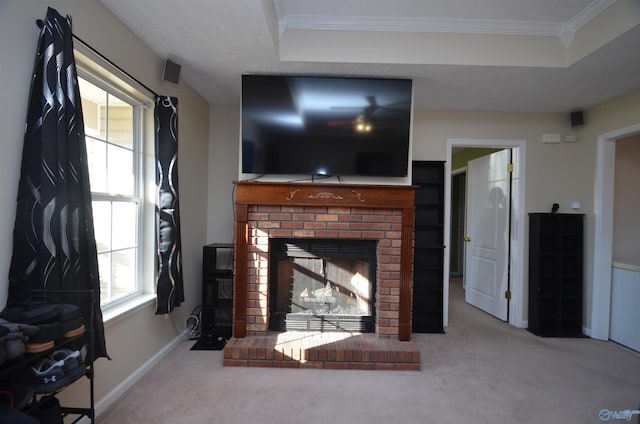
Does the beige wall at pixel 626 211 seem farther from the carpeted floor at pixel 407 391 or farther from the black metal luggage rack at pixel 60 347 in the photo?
the black metal luggage rack at pixel 60 347

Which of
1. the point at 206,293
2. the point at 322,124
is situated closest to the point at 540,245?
the point at 322,124

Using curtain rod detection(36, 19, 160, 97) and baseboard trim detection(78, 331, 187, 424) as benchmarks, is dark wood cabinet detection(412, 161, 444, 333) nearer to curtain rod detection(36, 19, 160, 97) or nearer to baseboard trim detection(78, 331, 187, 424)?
baseboard trim detection(78, 331, 187, 424)

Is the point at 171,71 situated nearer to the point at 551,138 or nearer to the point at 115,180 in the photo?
the point at 115,180

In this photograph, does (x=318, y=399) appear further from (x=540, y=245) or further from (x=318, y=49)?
(x=540, y=245)

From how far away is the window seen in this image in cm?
196

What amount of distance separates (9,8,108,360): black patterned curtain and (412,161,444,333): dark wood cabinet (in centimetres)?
288

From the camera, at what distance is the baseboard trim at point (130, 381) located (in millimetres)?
1881

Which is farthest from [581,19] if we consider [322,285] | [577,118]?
[322,285]

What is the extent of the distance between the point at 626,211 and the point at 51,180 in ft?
15.7

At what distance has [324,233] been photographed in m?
2.79

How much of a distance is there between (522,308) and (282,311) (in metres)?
2.70

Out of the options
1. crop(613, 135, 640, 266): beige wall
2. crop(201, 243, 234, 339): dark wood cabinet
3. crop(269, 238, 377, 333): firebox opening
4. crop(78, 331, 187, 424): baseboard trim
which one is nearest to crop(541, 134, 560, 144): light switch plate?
crop(613, 135, 640, 266): beige wall

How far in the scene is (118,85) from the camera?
210cm

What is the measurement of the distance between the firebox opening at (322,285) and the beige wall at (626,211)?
2.63 meters
